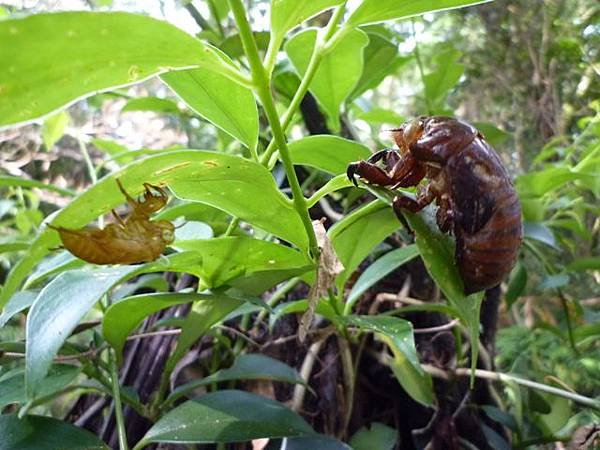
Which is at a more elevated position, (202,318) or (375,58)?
(375,58)

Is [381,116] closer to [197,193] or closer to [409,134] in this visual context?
[409,134]

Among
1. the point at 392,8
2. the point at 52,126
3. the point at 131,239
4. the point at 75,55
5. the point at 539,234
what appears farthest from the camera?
the point at 52,126

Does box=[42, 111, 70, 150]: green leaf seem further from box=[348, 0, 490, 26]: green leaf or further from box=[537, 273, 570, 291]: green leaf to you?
box=[537, 273, 570, 291]: green leaf

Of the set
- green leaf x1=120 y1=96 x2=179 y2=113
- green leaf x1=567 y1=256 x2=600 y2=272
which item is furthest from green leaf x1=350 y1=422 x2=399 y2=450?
green leaf x1=120 y1=96 x2=179 y2=113

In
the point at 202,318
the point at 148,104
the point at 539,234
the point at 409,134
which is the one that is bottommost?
the point at 539,234

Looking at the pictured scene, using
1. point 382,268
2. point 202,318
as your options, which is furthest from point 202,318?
point 382,268

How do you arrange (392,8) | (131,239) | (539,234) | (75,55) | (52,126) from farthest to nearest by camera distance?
(52,126) → (539,234) → (131,239) → (392,8) → (75,55)
